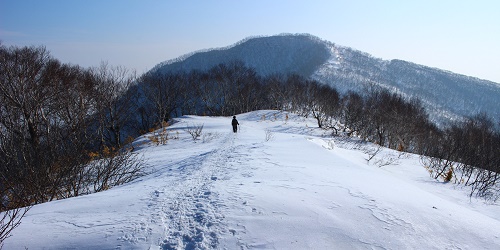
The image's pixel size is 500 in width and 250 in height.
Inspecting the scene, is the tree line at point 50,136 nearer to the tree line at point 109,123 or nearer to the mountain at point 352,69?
the tree line at point 109,123

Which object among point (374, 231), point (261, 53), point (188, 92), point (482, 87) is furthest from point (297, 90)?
point (482, 87)

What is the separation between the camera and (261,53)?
146250mm

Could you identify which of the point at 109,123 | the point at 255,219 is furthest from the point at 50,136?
the point at 109,123

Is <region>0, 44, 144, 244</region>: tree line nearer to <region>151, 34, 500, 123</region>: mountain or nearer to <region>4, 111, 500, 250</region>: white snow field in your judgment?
<region>4, 111, 500, 250</region>: white snow field

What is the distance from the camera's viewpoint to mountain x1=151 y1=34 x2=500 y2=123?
121 metres

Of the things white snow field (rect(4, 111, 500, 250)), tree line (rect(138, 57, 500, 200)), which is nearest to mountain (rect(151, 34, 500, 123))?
tree line (rect(138, 57, 500, 200))

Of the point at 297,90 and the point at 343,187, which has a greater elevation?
the point at 297,90

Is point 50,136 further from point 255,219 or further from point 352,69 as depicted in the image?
point 352,69

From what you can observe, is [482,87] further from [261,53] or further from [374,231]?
[374,231]

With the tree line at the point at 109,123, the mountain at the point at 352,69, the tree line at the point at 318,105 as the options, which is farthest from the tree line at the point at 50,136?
the mountain at the point at 352,69

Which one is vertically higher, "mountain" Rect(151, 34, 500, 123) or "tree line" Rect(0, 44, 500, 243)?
"mountain" Rect(151, 34, 500, 123)

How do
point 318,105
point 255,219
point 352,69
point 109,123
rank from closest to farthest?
1. point 255,219
2. point 109,123
3. point 318,105
4. point 352,69

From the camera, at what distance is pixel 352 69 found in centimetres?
14112

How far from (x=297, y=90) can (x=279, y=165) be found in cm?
3629
